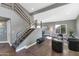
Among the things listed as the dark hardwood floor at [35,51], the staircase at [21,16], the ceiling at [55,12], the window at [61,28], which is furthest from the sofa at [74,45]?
→ the staircase at [21,16]

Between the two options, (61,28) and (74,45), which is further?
(61,28)

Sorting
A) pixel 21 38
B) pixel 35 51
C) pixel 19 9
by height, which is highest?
pixel 19 9

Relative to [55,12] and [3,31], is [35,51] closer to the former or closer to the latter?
[3,31]

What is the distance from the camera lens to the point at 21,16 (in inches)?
72.5

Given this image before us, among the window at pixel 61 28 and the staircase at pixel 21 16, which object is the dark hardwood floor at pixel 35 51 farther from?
the window at pixel 61 28

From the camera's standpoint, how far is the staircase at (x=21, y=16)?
5.80 ft

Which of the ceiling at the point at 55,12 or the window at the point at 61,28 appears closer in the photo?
the ceiling at the point at 55,12

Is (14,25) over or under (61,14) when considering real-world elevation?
under

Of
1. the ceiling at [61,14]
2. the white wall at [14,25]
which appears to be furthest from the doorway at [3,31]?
the ceiling at [61,14]

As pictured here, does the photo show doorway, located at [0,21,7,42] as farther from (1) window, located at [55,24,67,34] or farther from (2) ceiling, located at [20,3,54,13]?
(1) window, located at [55,24,67,34]

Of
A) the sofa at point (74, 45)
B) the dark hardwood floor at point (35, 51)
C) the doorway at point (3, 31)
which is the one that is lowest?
the dark hardwood floor at point (35, 51)

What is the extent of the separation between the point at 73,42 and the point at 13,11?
1.42m

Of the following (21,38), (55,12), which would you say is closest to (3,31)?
(21,38)

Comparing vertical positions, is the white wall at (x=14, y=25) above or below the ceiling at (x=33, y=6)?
below
